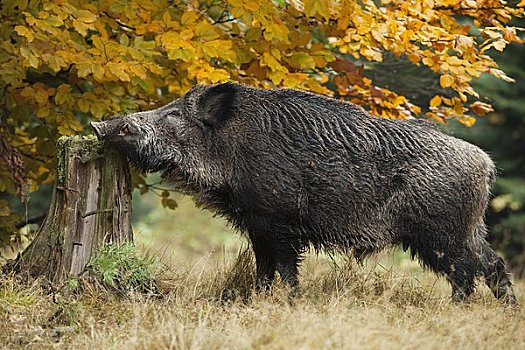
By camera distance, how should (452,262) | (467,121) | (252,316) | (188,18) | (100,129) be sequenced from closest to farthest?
(252,316), (100,129), (452,262), (188,18), (467,121)

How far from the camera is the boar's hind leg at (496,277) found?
23.1ft

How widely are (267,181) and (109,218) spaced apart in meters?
1.27

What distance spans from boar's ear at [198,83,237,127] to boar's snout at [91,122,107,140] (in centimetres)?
78

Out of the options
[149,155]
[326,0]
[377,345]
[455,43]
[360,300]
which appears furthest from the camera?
[455,43]

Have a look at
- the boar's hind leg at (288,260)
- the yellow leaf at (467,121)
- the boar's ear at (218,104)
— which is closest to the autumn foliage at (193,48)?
the yellow leaf at (467,121)

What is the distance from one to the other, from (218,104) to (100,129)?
950mm

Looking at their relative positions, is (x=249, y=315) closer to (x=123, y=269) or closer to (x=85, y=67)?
(x=123, y=269)

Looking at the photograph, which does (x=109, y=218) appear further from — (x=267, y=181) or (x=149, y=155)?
(x=267, y=181)

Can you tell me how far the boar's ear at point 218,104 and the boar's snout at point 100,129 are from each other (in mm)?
783

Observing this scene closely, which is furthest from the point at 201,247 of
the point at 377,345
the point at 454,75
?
the point at 377,345

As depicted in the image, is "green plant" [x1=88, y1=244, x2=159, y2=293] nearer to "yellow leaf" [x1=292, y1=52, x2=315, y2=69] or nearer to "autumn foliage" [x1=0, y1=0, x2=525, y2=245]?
"autumn foliage" [x1=0, y1=0, x2=525, y2=245]

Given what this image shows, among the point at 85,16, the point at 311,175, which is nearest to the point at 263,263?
the point at 311,175

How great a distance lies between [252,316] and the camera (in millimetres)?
5703

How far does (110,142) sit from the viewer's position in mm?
6547
